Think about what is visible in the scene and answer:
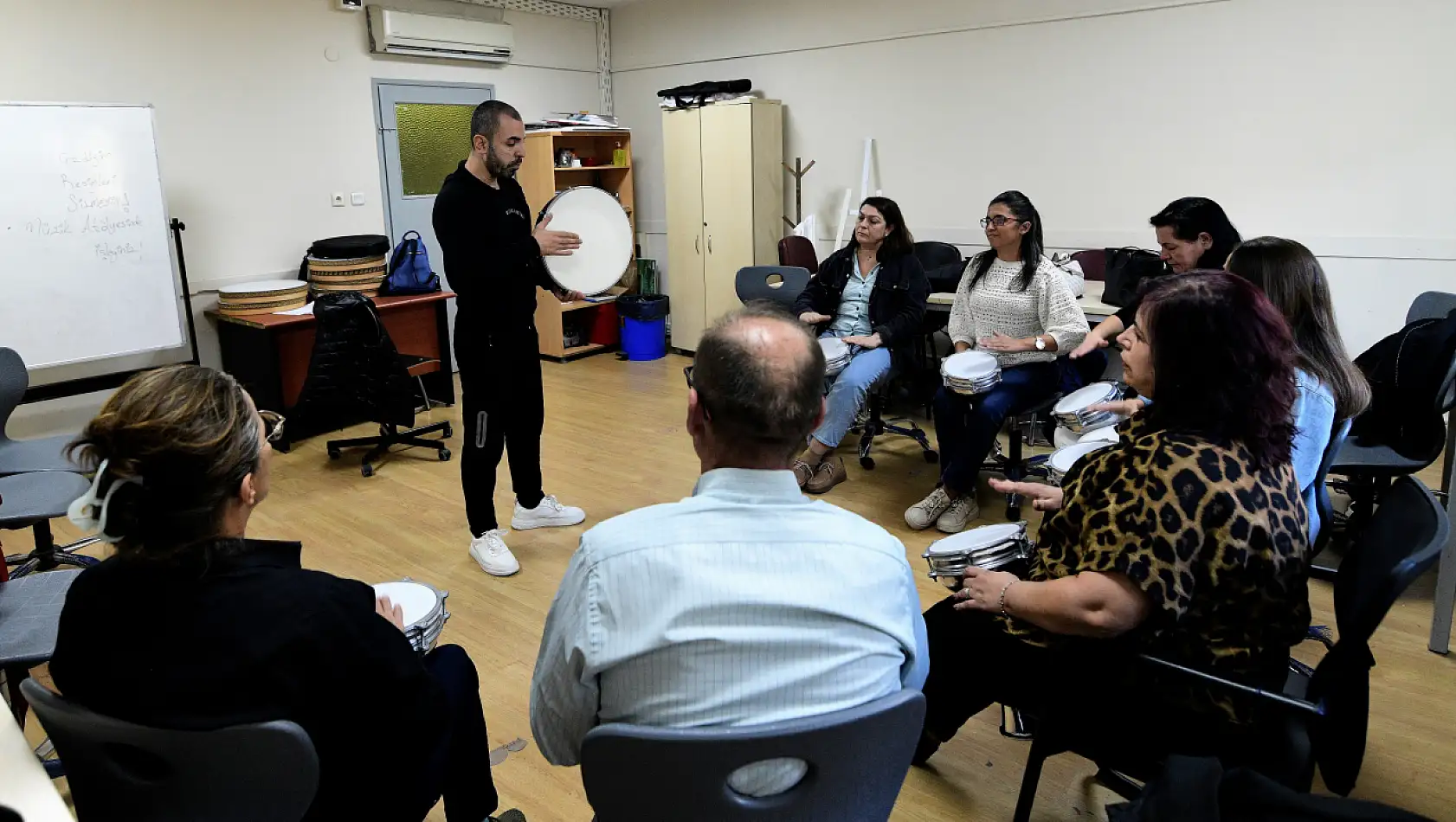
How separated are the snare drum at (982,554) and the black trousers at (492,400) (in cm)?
176

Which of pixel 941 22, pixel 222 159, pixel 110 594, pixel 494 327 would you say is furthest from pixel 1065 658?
pixel 222 159

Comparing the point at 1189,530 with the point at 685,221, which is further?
the point at 685,221

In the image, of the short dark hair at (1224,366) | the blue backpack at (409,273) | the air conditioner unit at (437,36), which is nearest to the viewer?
the short dark hair at (1224,366)

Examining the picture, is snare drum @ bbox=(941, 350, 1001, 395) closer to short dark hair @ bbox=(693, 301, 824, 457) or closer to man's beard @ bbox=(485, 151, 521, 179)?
man's beard @ bbox=(485, 151, 521, 179)

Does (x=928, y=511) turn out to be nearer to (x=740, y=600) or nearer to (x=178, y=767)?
(x=740, y=600)

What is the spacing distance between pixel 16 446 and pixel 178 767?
2921mm

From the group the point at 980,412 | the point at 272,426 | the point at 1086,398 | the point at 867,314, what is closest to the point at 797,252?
the point at 867,314

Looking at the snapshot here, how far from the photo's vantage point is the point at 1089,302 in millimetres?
4645

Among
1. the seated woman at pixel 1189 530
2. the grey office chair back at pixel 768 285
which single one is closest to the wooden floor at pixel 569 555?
the seated woman at pixel 1189 530

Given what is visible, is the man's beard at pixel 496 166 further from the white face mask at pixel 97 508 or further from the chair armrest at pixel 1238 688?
the chair armrest at pixel 1238 688

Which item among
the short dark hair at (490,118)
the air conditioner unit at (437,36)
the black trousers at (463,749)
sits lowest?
the black trousers at (463,749)

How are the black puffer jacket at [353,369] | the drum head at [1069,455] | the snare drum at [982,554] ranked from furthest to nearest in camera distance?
the black puffer jacket at [353,369], the drum head at [1069,455], the snare drum at [982,554]

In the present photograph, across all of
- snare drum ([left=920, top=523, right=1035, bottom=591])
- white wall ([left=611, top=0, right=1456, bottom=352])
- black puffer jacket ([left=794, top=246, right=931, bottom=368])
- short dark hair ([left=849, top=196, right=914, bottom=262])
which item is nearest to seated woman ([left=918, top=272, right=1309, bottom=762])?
snare drum ([left=920, top=523, right=1035, bottom=591])

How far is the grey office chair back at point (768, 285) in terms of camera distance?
16.0 feet
